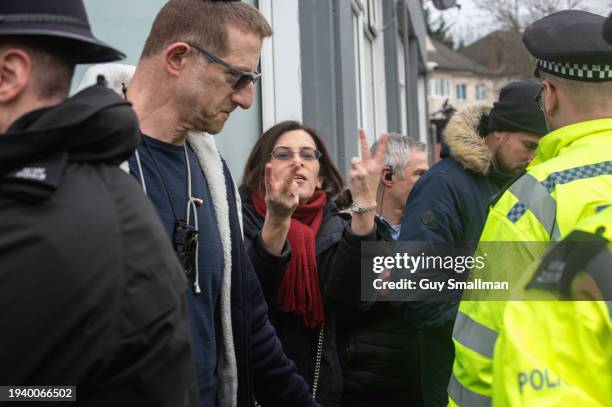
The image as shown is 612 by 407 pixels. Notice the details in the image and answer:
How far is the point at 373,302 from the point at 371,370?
330 millimetres

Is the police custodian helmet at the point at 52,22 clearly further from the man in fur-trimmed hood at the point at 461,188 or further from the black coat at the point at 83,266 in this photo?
the man in fur-trimmed hood at the point at 461,188

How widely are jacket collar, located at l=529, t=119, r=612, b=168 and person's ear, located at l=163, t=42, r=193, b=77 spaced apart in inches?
45.4

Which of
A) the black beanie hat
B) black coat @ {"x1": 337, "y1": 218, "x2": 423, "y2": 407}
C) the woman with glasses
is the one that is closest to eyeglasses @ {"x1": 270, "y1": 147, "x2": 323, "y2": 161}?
the woman with glasses

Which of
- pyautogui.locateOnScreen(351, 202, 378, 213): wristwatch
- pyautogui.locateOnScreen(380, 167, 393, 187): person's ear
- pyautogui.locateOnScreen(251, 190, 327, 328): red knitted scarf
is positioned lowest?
pyautogui.locateOnScreen(251, 190, 327, 328): red knitted scarf

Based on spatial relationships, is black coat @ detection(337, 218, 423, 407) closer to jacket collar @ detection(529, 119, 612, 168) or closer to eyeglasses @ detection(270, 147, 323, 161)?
eyeglasses @ detection(270, 147, 323, 161)

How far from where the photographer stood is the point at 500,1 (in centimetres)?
4506

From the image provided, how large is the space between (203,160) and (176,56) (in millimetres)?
364

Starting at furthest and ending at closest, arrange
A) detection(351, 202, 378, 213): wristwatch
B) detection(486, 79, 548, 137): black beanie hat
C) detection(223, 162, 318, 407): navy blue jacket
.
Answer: detection(486, 79, 548, 137): black beanie hat < detection(351, 202, 378, 213): wristwatch < detection(223, 162, 318, 407): navy blue jacket

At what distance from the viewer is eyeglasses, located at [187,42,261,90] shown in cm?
270

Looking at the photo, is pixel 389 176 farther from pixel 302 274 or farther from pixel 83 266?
pixel 83 266

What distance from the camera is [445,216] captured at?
408 cm

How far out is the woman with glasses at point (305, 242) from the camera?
3365 millimetres

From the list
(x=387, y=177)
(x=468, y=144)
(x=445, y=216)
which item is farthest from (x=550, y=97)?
(x=387, y=177)

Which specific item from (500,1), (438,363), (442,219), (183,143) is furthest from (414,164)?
(500,1)
